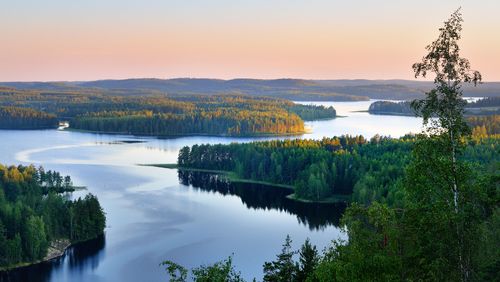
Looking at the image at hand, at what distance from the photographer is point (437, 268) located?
45.7ft

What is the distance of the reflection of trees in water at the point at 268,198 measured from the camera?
6159cm

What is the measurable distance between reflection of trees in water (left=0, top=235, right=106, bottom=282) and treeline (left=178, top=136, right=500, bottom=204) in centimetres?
2783

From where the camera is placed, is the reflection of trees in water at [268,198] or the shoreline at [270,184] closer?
the reflection of trees in water at [268,198]

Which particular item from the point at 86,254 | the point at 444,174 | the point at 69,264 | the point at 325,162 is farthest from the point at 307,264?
the point at 325,162

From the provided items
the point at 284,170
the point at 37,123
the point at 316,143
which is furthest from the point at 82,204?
the point at 37,123

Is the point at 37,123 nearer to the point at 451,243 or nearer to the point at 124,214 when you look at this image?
the point at 124,214

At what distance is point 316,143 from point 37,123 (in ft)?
387

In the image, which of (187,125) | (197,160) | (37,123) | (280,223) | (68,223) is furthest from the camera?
(37,123)

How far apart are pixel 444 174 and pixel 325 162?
Result: 65.7 m

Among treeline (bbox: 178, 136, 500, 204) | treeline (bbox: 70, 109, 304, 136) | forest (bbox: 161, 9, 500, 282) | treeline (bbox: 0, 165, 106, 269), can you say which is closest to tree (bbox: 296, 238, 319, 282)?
forest (bbox: 161, 9, 500, 282)

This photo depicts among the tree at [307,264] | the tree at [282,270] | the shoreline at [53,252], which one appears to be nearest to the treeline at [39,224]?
the shoreline at [53,252]

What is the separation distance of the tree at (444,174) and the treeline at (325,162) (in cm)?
4327

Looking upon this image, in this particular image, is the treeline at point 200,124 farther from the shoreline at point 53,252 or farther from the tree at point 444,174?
the tree at point 444,174

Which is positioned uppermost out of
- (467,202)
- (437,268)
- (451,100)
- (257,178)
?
(451,100)
